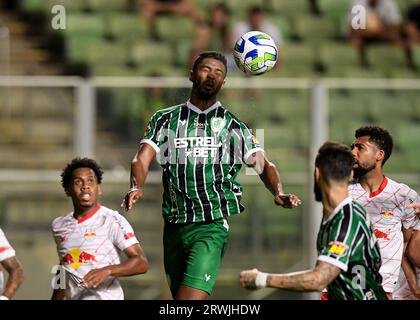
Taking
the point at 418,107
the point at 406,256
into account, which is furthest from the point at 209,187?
the point at 418,107

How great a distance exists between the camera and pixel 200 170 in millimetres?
7699

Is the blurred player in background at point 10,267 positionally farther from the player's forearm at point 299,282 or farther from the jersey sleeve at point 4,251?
the player's forearm at point 299,282

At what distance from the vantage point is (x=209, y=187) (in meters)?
7.68

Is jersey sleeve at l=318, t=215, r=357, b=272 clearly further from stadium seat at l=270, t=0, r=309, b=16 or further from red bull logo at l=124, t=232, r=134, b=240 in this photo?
stadium seat at l=270, t=0, r=309, b=16

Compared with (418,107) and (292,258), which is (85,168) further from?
(418,107)

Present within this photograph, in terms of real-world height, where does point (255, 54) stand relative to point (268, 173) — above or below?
above

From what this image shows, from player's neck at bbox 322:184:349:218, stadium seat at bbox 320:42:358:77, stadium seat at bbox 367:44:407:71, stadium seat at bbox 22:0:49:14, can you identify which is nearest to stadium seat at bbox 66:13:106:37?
stadium seat at bbox 22:0:49:14

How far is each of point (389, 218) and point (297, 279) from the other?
2.21 m

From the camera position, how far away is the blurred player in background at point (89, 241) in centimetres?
791

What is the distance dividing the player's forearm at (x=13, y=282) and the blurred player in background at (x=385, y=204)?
2414 millimetres

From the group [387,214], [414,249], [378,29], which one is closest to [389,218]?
[387,214]

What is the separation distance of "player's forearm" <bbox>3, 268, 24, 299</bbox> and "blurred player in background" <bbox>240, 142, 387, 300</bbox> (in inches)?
80.3

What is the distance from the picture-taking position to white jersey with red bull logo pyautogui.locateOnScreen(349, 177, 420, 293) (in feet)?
26.0

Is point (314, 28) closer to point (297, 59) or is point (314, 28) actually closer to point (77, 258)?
point (297, 59)
